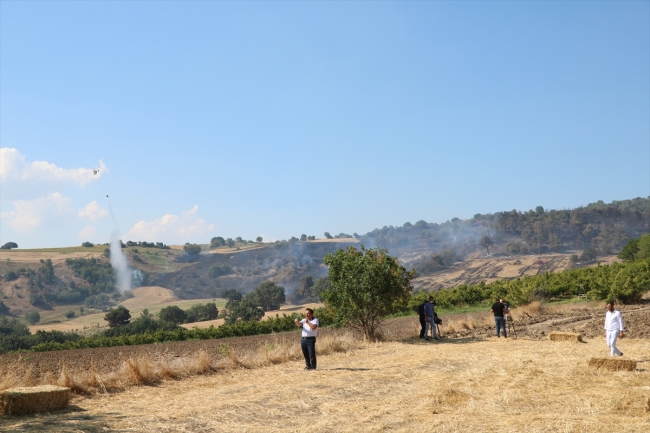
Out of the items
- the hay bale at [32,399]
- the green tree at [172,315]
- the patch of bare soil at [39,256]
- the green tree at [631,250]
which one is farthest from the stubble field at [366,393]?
the patch of bare soil at [39,256]

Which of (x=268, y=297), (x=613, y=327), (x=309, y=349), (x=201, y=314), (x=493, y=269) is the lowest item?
(x=493, y=269)

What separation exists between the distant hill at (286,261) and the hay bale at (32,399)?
116 metres

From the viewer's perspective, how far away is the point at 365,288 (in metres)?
23.2

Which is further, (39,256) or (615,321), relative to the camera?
(39,256)

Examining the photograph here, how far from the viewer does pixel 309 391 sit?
11898 mm

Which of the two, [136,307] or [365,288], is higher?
[365,288]

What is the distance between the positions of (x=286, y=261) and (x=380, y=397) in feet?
539

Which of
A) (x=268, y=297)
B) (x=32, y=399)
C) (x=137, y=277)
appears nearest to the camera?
(x=32, y=399)

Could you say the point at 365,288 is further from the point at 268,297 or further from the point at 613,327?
the point at 268,297

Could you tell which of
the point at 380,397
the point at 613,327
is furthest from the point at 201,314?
the point at 380,397

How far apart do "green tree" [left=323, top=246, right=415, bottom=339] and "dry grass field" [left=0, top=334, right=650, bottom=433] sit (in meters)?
6.16

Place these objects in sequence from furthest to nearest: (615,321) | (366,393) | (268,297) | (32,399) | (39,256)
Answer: (39,256) < (268,297) < (615,321) < (366,393) < (32,399)

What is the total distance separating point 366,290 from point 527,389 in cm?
1233

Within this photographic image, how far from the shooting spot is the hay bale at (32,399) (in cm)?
1001
